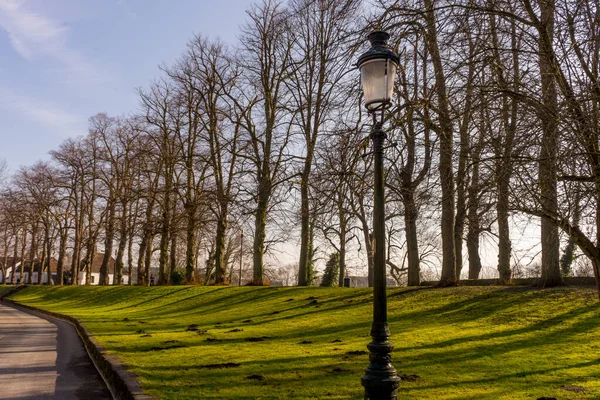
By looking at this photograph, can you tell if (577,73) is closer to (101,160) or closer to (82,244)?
(101,160)

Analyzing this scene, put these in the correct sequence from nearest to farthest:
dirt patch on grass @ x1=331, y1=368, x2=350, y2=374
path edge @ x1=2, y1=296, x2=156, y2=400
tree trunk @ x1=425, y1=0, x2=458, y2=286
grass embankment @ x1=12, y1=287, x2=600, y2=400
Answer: path edge @ x1=2, y1=296, x2=156, y2=400
grass embankment @ x1=12, y1=287, x2=600, y2=400
tree trunk @ x1=425, y1=0, x2=458, y2=286
dirt patch on grass @ x1=331, y1=368, x2=350, y2=374

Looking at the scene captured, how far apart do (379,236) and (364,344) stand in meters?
7.46

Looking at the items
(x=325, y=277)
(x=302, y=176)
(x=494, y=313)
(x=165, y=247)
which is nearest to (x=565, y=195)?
(x=494, y=313)

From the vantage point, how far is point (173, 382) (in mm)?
8695

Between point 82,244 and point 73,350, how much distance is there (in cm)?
4470

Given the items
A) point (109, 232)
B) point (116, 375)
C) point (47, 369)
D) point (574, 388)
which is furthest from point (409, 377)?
point (109, 232)

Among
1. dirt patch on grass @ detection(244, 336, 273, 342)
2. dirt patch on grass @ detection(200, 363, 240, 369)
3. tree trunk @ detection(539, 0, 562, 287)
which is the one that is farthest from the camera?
dirt patch on grass @ detection(244, 336, 273, 342)

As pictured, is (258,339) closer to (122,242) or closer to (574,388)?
(574,388)

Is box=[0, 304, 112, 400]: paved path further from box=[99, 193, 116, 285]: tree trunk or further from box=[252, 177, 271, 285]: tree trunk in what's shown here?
box=[99, 193, 116, 285]: tree trunk

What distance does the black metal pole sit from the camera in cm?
588

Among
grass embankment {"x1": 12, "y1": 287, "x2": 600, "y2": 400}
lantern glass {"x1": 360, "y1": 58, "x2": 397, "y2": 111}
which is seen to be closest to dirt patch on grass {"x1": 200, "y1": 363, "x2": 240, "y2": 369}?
grass embankment {"x1": 12, "y1": 287, "x2": 600, "y2": 400}

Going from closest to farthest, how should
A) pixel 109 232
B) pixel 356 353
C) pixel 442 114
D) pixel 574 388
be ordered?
pixel 574 388 → pixel 442 114 → pixel 356 353 → pixel 109 232

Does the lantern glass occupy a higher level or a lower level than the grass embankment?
higher

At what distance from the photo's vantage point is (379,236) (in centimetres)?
641
